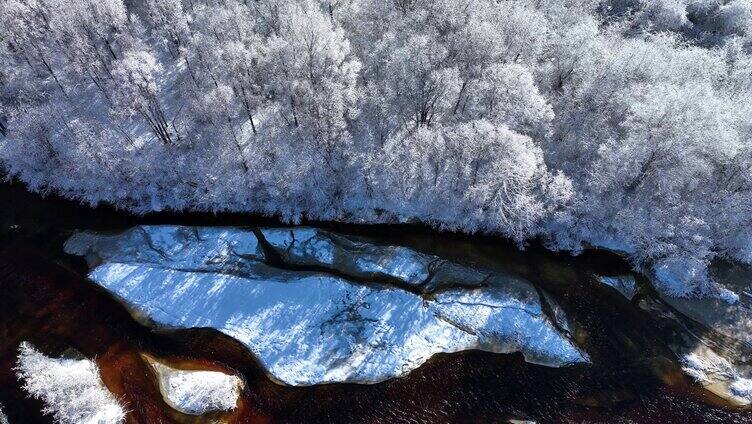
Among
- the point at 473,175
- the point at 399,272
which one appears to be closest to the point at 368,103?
the point at 473,175

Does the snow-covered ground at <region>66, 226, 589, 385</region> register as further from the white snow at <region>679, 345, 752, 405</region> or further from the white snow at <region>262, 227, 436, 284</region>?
the white snow at <region>679, 345, 752, 405</region>

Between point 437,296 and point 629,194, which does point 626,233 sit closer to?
point 629,194

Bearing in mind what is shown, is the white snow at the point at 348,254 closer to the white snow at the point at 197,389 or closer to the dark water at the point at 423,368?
the dark water at the point at 423,368

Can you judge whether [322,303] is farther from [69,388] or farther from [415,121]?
[415,121]

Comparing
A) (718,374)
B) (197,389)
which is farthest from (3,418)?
(718,374)

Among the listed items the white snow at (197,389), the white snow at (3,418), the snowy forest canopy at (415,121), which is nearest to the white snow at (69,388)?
the white snow at (3,418)

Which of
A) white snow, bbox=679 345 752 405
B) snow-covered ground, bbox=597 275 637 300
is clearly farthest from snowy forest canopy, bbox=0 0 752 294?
white snow, bbox=679 345 752 405
